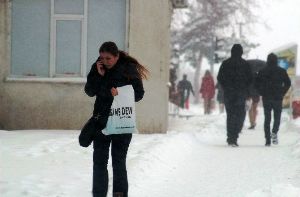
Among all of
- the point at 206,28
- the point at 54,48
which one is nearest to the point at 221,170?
Result: the point at 54,48

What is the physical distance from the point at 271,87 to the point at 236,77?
691mm

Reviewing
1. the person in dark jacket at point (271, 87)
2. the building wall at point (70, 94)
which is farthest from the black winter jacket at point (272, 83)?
the building wall at point (70, 94)

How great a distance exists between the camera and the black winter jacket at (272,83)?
1023cm

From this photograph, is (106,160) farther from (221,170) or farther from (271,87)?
(271,87)

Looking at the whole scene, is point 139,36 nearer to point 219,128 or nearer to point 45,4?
point 45,4

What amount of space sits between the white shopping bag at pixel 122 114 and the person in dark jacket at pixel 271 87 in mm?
5895

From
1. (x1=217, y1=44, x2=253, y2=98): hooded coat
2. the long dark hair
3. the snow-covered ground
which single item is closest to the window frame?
the snow-covered ground

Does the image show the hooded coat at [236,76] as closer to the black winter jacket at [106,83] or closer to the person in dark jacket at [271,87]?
the person in dark jacket at [271,87]

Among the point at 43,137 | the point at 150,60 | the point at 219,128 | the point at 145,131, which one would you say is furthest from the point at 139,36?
the point at 219,128

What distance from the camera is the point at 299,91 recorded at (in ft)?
52.1

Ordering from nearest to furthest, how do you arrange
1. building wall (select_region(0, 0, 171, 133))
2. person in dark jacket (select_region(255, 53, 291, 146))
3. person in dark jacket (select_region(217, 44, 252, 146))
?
person in dark jacket (select_region(217, 44, 252, 146))
person in dark jacket (select_region(255, 53, 291, 146))
building wall (select_region(0, 0, 171, 133))

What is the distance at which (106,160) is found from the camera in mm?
4867

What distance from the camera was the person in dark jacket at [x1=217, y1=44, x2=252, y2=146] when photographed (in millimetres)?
10133

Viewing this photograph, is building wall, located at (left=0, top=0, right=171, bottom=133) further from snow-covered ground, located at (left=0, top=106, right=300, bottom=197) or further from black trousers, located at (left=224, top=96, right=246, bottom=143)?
black trousers, located at (left=224, top=96, right=246, bottom=143)
